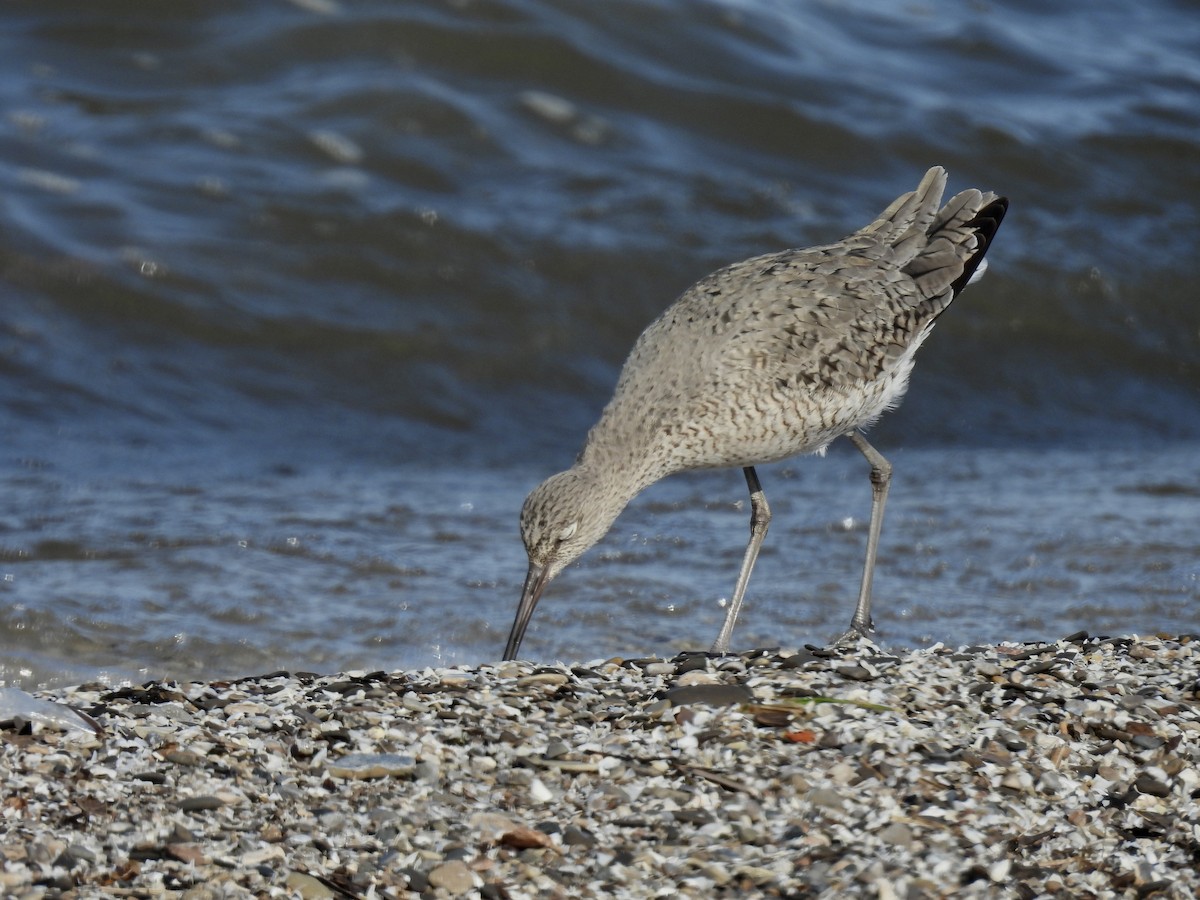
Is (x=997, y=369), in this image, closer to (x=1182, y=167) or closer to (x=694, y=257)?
(x=694, y=257)

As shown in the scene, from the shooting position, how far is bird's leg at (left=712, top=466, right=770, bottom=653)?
5.96m

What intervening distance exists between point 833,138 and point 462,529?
5.97 meters

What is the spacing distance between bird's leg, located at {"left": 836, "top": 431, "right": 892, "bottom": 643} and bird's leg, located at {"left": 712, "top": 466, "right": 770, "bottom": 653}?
1.34 ft

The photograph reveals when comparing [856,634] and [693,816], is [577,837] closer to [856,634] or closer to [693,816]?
[693,816]

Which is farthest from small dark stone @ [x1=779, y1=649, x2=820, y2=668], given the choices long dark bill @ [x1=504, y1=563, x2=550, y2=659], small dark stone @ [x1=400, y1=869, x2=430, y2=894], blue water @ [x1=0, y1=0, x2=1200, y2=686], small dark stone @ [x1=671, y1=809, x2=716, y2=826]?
small dark stone @ [x1=400, y1=869, x2=430, y2=894]

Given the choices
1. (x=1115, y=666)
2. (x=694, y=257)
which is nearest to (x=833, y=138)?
(x=694, y=257)

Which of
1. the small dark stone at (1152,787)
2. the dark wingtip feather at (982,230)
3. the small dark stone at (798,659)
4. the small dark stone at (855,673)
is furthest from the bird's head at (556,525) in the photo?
the small dark stone at (1152,787)

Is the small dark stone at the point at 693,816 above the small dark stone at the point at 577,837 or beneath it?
above

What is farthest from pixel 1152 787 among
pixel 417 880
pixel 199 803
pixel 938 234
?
pixel 938 234

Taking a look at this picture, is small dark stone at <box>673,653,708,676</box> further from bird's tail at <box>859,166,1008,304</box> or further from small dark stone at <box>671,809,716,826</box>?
bird's tail at <box>859,166,1008,304</box>

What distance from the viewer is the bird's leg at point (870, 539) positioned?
6090 mm

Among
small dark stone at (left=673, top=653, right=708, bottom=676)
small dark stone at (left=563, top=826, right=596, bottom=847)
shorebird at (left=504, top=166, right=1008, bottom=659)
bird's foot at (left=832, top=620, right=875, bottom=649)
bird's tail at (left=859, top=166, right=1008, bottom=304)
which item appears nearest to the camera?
small dark stone at (left=563, top=826, right=596, bottom=847)

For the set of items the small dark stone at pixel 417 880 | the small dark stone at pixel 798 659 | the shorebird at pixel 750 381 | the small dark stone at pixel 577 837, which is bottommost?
the small dark stone at pixel 417 880

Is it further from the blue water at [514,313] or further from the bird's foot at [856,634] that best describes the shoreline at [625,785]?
the blue water at [514,313]
